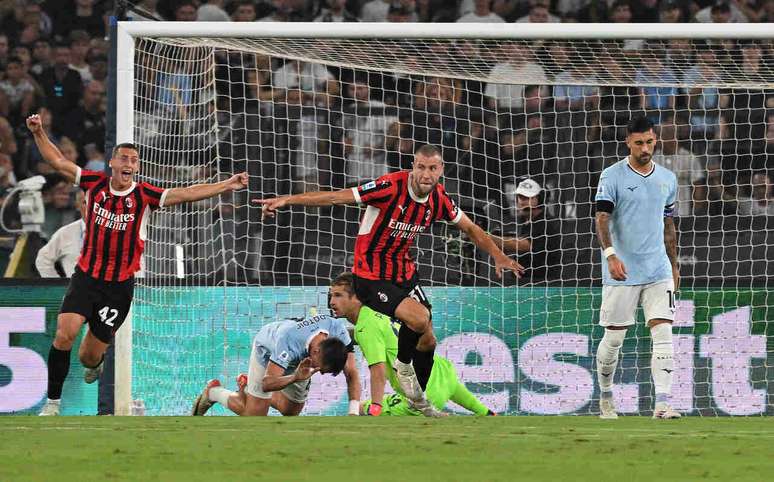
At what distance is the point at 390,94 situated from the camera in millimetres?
13141

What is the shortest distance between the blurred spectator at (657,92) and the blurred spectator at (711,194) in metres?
0.64

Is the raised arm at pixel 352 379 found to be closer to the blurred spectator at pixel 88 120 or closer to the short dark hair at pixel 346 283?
the short dark hair at pixel 346 283

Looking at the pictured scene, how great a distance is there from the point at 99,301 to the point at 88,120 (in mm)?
5577

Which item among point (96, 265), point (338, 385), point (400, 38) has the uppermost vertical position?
point (400, 38)

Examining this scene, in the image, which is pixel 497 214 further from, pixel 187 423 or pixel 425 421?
pixel 187 423

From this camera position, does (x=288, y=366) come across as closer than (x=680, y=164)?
Yes

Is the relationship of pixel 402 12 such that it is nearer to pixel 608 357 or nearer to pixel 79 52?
pixel 79 52

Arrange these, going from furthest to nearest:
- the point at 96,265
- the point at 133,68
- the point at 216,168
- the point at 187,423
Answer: the point at 216,168
the point at 133,68
the point at 96,265
the point at 187,423

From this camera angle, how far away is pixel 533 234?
41.2 feet

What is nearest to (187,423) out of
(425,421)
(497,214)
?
(425,421)

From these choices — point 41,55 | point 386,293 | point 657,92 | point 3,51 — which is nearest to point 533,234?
point 657,92

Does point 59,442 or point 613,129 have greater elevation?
point 613,129

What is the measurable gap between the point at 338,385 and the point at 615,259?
12.4ft

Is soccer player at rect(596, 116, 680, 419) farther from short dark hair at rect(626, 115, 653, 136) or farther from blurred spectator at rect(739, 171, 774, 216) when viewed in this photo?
blurred spectator at rect(739, 171, 774, 216)
